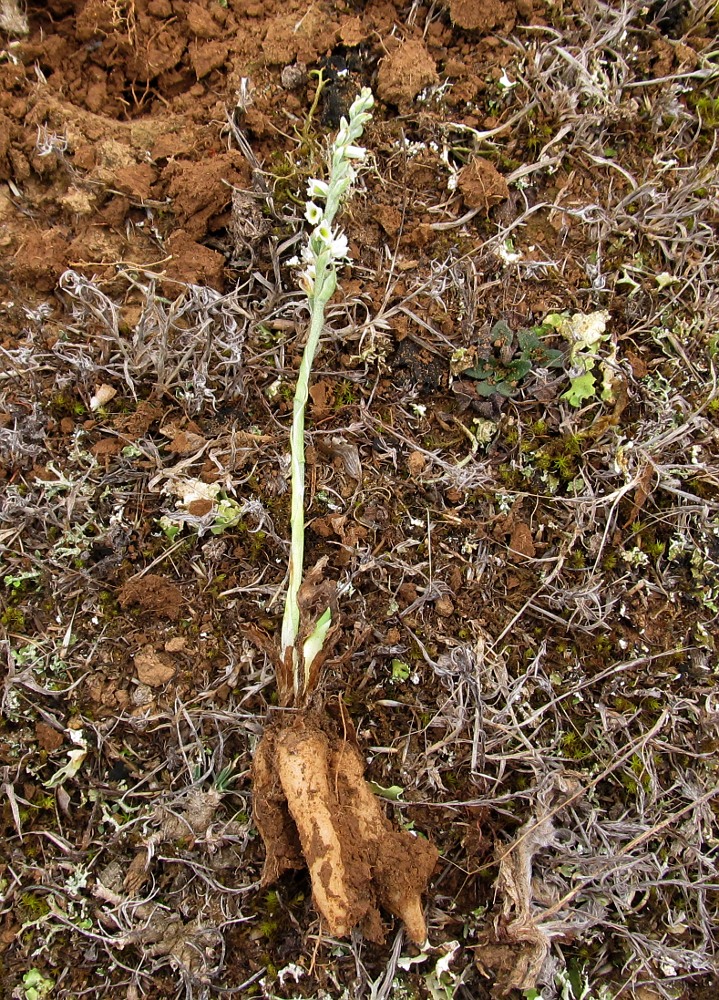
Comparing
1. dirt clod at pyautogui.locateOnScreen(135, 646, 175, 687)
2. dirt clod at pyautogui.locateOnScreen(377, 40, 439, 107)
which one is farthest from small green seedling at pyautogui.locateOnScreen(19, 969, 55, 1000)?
dirt clod at pyautogui.locateOnScreen(377, 40, 439, 107)

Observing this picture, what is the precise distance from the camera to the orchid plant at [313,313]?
1.63 metres

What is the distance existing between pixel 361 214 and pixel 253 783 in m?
1.82

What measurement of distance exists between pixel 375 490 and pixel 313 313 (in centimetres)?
64

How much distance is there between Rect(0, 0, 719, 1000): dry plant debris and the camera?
1940mm

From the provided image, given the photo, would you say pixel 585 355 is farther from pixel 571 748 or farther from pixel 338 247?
pixel 571 748

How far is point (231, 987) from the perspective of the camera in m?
1.88

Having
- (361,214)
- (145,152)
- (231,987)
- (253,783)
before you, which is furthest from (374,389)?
(231,987)

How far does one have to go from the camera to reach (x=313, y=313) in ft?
5.61

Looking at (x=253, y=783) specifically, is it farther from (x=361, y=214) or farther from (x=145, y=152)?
(x=145, y=152)

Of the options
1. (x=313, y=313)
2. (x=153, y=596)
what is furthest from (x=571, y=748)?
(x=313, y=313)

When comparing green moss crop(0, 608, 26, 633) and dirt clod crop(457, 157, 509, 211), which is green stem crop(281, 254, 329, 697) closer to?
dirt clod crop(457, 157, 509, 211)

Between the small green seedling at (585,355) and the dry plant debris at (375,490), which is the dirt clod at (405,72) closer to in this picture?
the dry plant debris at (375,490)

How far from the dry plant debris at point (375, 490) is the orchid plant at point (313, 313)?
207 mm

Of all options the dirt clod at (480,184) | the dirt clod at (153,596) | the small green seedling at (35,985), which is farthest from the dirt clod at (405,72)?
the small green seedling at (35,985)
